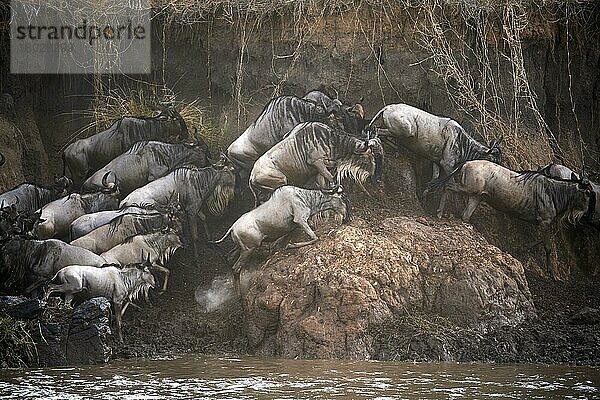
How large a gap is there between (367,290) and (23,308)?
3.63 metres

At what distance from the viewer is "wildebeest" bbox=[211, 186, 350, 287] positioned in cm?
1199

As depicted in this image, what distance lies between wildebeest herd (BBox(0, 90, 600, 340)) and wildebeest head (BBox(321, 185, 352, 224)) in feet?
0.05

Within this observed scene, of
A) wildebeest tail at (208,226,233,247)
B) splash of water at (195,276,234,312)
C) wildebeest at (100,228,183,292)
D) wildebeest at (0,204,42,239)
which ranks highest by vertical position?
wildebeest at (0,204,42,239)

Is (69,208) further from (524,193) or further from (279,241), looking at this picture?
(524,193)

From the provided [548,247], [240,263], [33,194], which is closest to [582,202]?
[548,247]

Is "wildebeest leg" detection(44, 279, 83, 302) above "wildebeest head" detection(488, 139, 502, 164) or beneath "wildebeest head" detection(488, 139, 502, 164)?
beneath

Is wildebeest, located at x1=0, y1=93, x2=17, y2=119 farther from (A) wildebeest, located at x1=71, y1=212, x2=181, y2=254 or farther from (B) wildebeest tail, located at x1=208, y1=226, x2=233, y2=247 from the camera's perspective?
(B) wildebeest tail, located at x1=208, y1=226, x2=233, y2=247

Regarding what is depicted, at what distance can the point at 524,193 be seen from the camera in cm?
1293

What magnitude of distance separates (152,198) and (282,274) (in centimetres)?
235

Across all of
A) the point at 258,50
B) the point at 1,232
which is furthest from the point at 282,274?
the point at 258,50

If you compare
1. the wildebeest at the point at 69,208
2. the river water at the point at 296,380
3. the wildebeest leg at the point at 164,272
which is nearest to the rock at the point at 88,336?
the river water at the point at 296,380

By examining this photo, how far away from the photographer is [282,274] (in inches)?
457

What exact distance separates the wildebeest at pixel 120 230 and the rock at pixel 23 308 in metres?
1.90

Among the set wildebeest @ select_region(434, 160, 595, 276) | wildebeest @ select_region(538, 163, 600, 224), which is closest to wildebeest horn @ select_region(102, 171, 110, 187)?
wildebeest @ select_region(434, 160, 595, 276)
